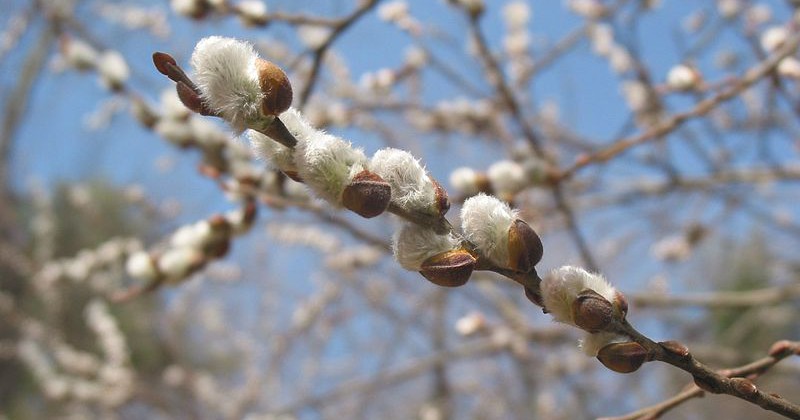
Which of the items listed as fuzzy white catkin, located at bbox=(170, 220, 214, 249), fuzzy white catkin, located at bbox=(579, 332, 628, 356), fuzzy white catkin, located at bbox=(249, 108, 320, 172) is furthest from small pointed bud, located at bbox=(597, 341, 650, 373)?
fuzzy white catkin, located at bbox=(170, 220, 214, 249)

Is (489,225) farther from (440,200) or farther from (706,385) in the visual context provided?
(706,385)

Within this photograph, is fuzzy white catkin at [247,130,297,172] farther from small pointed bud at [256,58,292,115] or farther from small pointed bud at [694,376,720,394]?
small pointed bud at [694,376,720,394]

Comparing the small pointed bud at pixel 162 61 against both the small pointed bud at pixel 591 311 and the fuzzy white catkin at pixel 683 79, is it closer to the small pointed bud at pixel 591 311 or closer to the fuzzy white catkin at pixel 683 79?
the small pointed bud at pixel 591 311

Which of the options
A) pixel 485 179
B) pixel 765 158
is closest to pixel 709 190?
pixel 765 158

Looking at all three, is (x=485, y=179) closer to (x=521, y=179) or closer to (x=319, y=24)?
(x=521, y=179)

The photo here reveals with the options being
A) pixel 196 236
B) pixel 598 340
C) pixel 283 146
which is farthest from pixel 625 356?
pixel 196 236

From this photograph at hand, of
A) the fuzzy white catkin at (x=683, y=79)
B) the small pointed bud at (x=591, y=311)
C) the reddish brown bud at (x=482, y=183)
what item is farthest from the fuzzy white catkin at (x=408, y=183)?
the fuzzy white catkin at (x=683, y=79)
